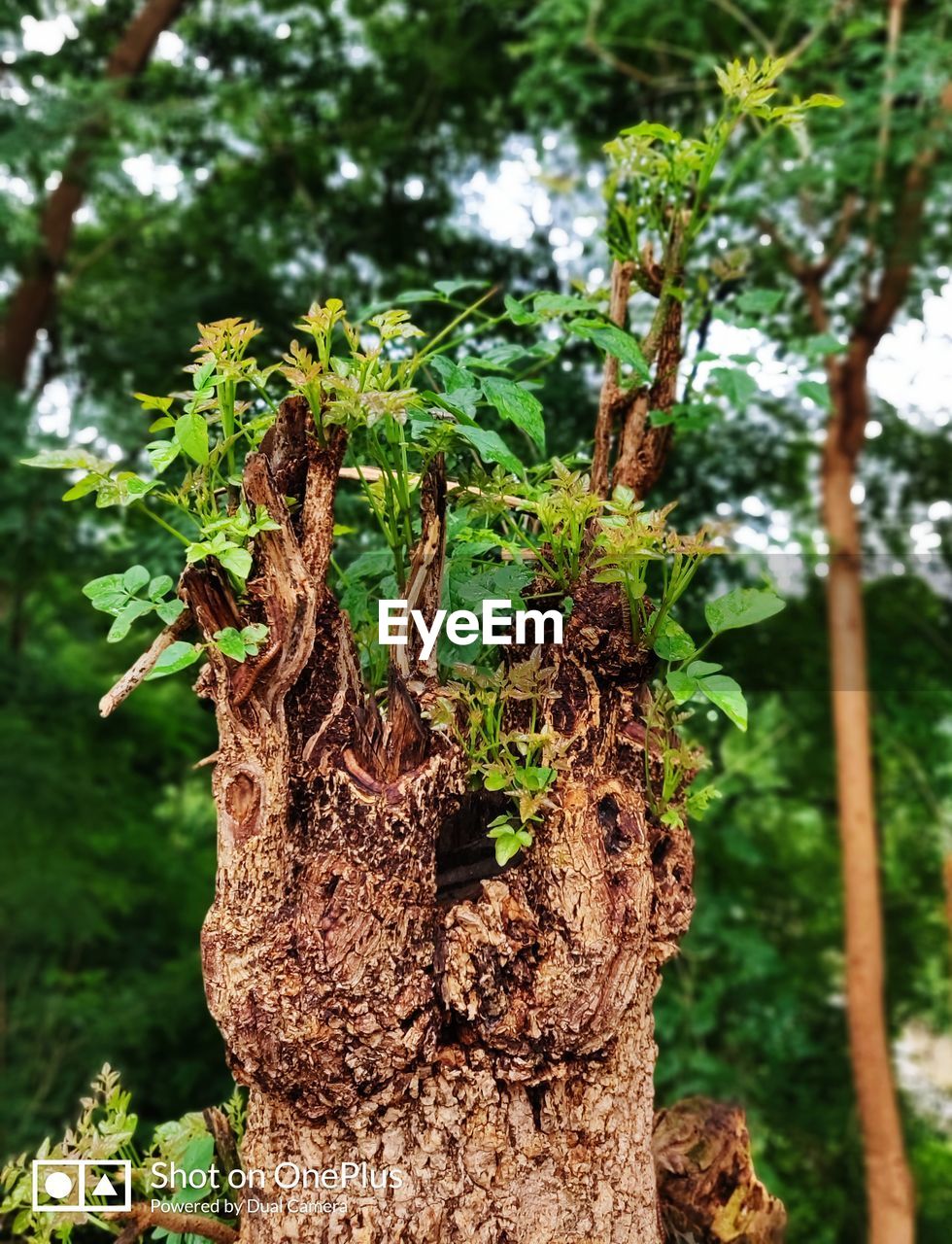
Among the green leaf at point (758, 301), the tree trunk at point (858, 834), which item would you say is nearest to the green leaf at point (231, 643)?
the green leaf at point (758, 301)

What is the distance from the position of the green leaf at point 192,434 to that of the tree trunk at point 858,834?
1.78 m

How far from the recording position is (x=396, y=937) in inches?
25.0

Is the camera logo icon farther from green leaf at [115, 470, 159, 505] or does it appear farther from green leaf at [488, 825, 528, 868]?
green leaf at [115, 470, 159, 505]

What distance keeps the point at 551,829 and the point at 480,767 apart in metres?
0.06

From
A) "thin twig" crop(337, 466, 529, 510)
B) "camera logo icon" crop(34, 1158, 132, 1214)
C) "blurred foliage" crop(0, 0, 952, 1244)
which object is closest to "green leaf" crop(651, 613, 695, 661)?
A: "thin twig" crop(337, 466, 529, 510)

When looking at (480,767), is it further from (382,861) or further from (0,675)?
(0,675)

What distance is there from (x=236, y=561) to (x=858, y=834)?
1.98 meters

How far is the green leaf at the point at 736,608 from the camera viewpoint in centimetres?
68

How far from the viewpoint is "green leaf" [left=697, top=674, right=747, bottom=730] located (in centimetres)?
64

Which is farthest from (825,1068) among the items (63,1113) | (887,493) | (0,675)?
(0,675)

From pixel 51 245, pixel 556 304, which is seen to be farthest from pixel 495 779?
pixel 51 245

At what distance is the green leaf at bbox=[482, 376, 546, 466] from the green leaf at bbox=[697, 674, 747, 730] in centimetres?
18

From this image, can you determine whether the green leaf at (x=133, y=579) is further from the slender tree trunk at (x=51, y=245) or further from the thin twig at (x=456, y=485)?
the slender tree trunk at (x=51, y=245)

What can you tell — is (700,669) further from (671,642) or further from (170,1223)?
(170,1223)
